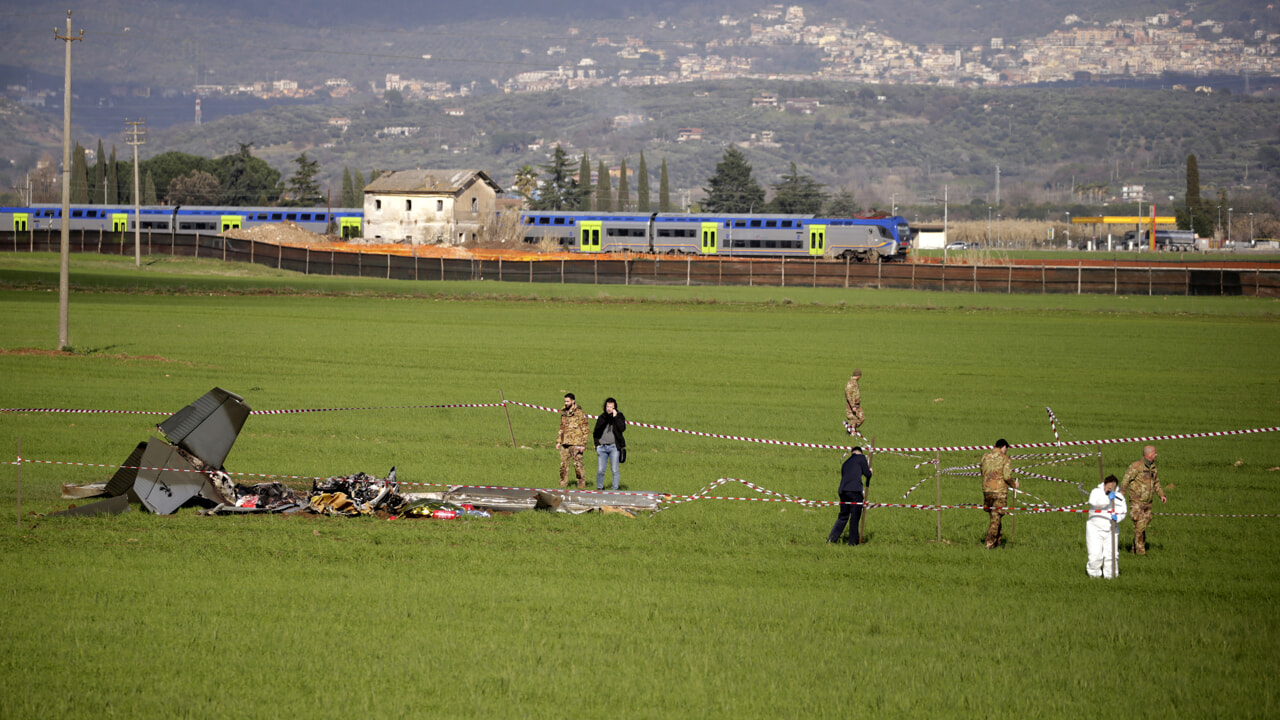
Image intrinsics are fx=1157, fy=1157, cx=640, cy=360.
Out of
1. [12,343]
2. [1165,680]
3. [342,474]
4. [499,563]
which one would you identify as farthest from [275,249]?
[1165,680]

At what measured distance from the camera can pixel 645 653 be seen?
11.5 meters

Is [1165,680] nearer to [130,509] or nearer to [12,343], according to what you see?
[130,509]

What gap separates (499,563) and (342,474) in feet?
18.7

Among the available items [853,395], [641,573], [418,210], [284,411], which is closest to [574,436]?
[641,573]

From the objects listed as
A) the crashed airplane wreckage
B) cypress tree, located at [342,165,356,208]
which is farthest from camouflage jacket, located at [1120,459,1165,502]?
cypress tree, located at [342,165,356,208]

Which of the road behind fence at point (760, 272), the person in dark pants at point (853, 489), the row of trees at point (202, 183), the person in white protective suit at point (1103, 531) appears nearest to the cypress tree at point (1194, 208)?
the road behind fence at point (760, 272)

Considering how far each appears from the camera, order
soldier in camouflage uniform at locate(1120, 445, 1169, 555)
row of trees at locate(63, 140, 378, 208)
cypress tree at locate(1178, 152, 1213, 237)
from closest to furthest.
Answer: soldier in camouflage uniform at locate(1120, 445, 1169, 555), cypress tree at locate(1178, 152, 1213, 237), row of trees at locate(63, 140, 378, 208)

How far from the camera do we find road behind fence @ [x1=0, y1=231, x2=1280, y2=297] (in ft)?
202

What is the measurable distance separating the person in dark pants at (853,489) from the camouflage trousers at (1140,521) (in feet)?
11.5

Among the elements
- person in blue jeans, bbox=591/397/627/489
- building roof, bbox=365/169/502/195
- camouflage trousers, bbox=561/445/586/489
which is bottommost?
camouflage trousers, bbox=561/445/586/489

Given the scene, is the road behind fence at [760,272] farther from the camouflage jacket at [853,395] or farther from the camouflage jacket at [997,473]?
the camouflage jacket at [997,473]

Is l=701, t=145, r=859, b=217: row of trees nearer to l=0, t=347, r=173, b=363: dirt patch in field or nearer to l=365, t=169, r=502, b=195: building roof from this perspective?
l=365, t=169, r=502, b=195: building roof

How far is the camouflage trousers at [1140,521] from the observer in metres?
15.2

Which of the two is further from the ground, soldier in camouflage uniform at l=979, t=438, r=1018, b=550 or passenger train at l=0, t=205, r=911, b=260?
passenger train at l=0, t=205, r=911, b=260
